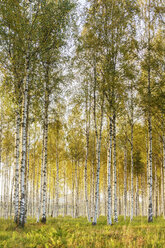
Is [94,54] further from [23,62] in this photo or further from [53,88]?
[23,62]

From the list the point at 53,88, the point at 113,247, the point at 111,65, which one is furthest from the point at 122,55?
the point at 113,247

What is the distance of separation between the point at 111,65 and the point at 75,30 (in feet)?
13.7

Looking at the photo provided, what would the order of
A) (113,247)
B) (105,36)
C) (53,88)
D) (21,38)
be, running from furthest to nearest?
(53,88) < (105,36) < (21,38) < (113,247)

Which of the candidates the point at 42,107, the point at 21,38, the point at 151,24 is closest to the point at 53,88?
the point at 42,107

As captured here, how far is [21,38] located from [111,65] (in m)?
5.91

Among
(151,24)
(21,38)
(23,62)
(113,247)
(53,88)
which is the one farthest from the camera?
(151,24)

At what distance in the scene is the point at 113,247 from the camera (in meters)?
6.16

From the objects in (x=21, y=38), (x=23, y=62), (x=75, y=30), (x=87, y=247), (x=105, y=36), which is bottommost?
(x=87, y=247)

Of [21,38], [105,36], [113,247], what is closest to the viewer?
[113,247]

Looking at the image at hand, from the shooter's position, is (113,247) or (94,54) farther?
(94,54)

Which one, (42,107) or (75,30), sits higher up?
(75,30)

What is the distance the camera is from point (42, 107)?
15.8 meters

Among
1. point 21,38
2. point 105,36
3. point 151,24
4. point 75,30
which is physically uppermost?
point 151,24

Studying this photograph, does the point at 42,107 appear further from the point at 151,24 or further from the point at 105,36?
the point at 151,24
